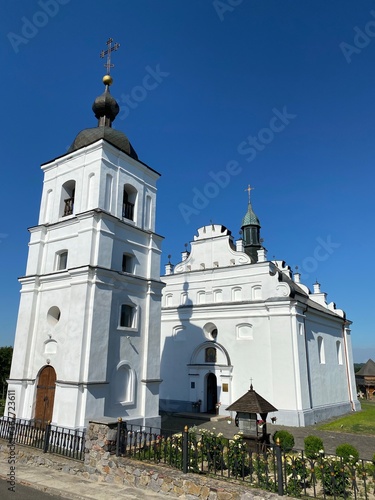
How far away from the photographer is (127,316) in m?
15.4

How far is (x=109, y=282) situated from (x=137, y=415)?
554 centimetres

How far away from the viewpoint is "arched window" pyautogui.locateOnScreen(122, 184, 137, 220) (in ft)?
55.1

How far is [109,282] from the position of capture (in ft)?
47.3

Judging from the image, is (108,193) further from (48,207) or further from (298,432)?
(298,432)

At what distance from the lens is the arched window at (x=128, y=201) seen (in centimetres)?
1679

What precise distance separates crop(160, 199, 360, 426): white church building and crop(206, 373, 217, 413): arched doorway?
60 mm

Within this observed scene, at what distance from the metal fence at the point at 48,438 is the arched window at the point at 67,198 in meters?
8.73

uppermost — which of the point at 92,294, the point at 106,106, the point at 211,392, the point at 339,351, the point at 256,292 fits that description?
the point at 106,106

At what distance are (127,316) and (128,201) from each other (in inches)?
→ 215

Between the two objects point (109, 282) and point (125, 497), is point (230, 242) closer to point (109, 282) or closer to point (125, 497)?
point (109, 282)

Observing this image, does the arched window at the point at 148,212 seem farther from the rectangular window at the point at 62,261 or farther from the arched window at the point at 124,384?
the arched window at the point at 124,384

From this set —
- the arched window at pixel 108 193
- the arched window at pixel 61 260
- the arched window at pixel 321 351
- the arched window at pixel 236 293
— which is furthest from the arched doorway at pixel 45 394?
the arched window at pixel 321 351

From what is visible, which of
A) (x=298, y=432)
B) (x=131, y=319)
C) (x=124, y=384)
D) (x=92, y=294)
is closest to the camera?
(x=92, y=294)

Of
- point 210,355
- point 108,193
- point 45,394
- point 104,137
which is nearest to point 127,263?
point 108,193
